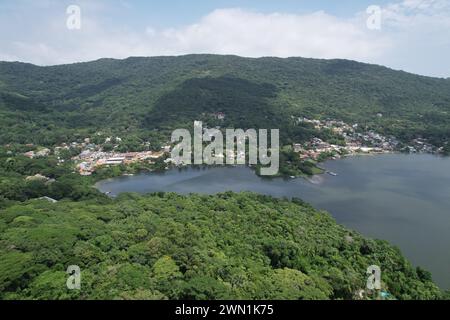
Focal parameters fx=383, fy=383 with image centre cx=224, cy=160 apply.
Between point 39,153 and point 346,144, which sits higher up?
point 346,144

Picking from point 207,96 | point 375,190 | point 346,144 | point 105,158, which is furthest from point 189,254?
point 207,96

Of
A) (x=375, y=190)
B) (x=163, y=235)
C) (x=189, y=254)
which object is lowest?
(x=375, y=190)

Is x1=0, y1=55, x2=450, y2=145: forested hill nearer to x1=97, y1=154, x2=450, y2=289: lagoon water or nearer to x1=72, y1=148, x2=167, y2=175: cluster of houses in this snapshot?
x1=72, y1=148, x2=167, y2=175: cluster of houses

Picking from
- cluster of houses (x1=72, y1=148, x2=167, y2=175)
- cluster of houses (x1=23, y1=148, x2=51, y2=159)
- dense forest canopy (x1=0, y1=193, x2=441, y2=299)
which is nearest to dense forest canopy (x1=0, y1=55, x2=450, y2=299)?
dense forest canopy (x1=0, y1=193, x2=441, y2=299)

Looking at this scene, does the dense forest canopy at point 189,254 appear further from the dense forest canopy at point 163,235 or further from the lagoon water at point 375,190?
the lagoon water at point 375,190

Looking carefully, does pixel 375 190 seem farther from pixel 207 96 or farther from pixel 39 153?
pixel 207 96
